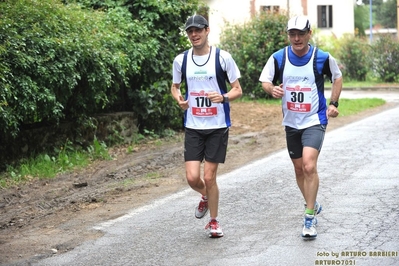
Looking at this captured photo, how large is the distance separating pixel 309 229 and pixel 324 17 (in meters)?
48.9

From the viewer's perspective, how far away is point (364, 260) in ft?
20.3

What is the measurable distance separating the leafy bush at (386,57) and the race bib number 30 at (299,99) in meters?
26.6

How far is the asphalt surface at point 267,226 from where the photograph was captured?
6516 mm

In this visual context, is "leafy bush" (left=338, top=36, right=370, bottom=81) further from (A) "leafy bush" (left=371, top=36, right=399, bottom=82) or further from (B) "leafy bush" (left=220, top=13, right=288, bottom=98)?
(B) "leafy bush" (left=220, top=13, right=288, bottom=98)

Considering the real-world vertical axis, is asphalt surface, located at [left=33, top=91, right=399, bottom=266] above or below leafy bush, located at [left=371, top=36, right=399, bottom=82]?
above

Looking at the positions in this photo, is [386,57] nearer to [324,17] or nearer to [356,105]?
[356,105]

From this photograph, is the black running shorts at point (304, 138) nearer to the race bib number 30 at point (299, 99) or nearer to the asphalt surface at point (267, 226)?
the race bib number 30 at point (299, 99)

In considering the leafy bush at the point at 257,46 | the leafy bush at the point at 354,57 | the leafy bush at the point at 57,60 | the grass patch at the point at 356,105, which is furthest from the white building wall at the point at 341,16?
→ the leafy bush at the point at 57,60

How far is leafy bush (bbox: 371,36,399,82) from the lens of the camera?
108 feet

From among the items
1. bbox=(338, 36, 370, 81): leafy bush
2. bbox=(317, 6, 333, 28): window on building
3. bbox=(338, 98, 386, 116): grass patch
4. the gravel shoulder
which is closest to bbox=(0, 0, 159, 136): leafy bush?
the gravel shoulder

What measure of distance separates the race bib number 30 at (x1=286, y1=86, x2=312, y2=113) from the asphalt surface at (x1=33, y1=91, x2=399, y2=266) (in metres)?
1.14

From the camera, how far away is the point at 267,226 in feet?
24.9

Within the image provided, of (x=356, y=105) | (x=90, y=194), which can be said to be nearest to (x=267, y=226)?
(x=90, y=194)

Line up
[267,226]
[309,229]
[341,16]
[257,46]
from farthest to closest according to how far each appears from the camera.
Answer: [341,16] → [257,46] → [267,226] → [309,229]
